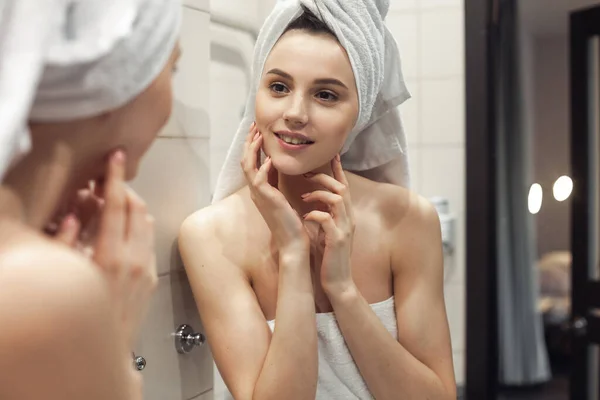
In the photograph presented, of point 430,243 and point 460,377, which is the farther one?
point 460,377

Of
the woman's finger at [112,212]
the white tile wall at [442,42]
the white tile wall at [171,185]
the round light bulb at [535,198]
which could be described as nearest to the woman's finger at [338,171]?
the white tile wall at [171,185]

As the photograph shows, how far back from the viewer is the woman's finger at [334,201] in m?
0.89

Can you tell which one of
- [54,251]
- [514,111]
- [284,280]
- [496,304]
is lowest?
[496,304]

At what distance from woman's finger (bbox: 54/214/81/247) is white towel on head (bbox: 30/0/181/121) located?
9 centimetres

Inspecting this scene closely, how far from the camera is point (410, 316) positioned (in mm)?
974

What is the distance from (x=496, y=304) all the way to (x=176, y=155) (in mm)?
726

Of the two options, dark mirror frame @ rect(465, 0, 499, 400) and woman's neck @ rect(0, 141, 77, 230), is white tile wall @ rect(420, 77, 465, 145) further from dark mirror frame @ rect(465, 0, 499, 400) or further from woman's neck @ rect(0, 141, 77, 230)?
woman's neck @ rect(0, 141, 77, 230)

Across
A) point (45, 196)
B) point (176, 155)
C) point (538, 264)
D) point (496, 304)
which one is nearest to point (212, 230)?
point (176, 155)

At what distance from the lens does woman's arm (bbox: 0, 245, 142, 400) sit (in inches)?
16.6

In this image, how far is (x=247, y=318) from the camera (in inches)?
35.7

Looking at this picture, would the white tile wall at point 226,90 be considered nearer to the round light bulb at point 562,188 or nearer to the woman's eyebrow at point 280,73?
the woman's eyebrow at point 280,73

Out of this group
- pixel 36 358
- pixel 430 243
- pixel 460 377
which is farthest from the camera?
pixel 460 377

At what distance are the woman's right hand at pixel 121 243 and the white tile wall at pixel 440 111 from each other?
711 mm

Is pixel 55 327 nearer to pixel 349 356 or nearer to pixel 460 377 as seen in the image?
pixel 349 356
